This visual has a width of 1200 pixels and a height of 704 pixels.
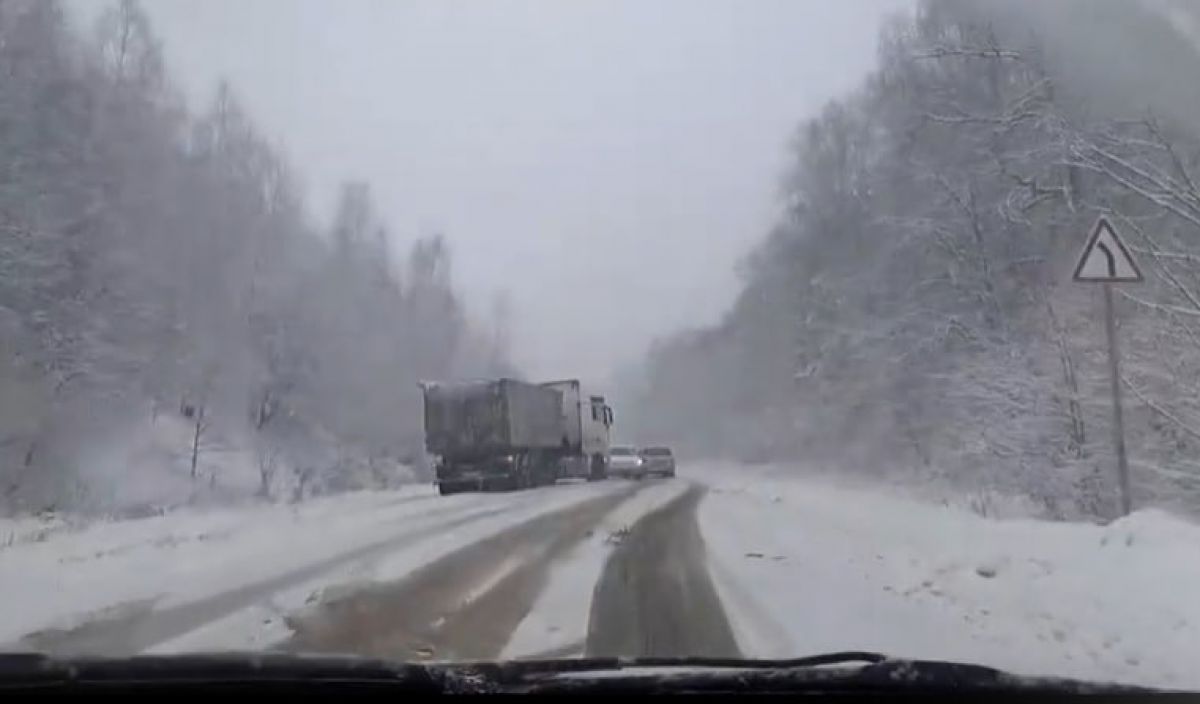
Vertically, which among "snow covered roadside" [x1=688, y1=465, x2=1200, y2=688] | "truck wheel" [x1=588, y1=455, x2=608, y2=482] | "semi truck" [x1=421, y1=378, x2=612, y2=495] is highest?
"semi truck" [x1=421, y1=378, x2=612, y2=495]

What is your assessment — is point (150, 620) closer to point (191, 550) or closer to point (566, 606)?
point (566, 606)

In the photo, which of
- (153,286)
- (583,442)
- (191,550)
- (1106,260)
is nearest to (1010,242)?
(1106,260)

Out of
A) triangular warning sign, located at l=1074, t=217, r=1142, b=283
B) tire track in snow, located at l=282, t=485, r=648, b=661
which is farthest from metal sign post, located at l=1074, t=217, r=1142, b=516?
tire track in snow, located at l=282, t=485, r=648, b=661

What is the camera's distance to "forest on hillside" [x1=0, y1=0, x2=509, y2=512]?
10766mm

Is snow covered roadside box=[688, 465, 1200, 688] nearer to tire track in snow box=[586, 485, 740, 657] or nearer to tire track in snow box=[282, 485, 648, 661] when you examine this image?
tire track in snow box=[586, 485, 740, 657]

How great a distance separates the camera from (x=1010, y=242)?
12.2 m

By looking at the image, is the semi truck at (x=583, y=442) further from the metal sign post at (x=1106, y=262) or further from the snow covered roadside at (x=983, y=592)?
the metal sign post at (x=1106, y=262)

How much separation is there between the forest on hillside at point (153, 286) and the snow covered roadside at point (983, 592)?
146 inches

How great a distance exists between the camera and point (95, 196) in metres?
11.9

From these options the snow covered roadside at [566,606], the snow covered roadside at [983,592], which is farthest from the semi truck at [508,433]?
the snow covered roadside at [983,592]

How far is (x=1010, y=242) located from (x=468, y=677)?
867 centimetres

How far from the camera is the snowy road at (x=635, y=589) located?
285 inches

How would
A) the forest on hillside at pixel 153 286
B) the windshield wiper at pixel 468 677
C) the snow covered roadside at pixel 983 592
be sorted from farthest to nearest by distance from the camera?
the forest on hillside at pixel 153 286 < the snow covered roadside at pixel 983 592 < the windshield wiper at pixel 468 677

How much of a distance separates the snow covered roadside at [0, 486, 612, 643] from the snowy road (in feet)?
0.14
